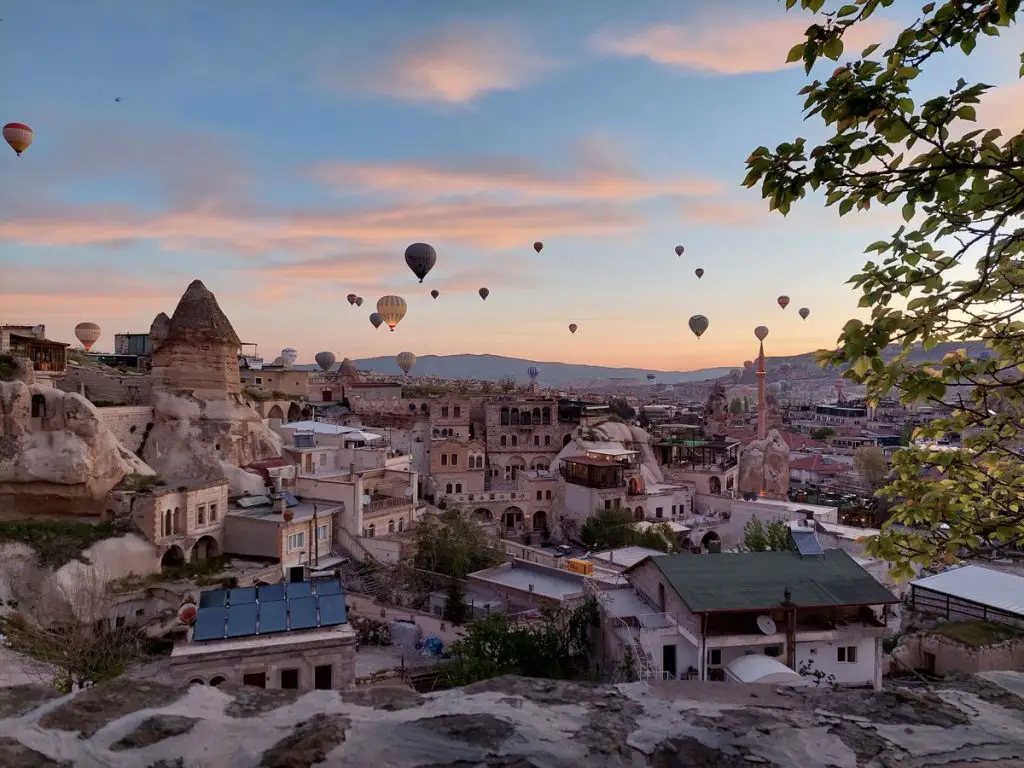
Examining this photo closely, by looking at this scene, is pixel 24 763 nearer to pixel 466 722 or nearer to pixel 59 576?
pixel 466 722

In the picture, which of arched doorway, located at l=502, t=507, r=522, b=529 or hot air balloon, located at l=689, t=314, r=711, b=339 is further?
hot air balloon, located at l=689, t=314, r=711, b=339

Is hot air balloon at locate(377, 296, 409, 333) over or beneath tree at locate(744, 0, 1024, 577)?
over

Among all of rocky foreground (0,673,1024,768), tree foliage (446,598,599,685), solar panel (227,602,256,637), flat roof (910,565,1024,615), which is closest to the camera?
rocky foreground (0,673,1024,768)

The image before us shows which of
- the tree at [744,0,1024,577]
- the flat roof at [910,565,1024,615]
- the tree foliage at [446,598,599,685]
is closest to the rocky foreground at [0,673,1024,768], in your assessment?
the tree at [744,0,1024,577]

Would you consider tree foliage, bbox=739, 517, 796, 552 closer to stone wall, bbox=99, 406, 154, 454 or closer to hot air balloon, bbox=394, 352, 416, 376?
stone wall, bbox=99, 406, 154, 454

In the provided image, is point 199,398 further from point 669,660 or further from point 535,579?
point 669,660

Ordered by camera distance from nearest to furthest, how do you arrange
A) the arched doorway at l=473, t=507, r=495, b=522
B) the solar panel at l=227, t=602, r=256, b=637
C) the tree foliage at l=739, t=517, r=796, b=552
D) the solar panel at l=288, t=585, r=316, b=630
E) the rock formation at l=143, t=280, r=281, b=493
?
1. the solar panel at l=227, t=602, r=256, b=637
2. the solar panel at l=288, t=585, r=316, b=630
3. the tree foliage at l=739, t=517, r=796, b=552
4. the rock formation at l=143, t=280, r=281, b=493
5. the arched doorway at l=473, t=507, r=495, b=522

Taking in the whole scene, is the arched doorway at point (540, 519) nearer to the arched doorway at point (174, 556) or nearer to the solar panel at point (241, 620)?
the arched doorway at point (174, 556)
